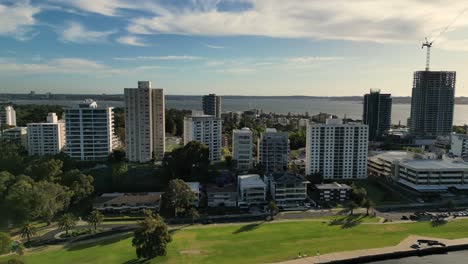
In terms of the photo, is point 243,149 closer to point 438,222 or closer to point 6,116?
point 438,222

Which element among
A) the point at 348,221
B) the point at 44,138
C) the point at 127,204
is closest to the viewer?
the point at 348,221

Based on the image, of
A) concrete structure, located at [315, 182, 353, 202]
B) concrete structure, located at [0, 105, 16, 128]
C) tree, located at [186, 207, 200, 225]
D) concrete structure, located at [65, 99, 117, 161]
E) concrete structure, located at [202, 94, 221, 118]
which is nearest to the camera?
tree, located at [186, 207, 200, 225]

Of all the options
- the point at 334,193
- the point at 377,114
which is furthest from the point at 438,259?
the point at 377,114

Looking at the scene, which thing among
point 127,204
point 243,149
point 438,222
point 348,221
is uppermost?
point 243,149

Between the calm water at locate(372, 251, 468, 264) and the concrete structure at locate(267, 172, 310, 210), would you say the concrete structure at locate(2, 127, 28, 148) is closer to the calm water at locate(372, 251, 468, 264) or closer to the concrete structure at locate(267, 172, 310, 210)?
the concrete structure at locate(267, 172, 310, 210)

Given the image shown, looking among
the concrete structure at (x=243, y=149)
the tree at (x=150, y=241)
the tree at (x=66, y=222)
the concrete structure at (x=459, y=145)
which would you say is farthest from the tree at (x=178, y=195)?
the concrete structure at (x=459, y=145)

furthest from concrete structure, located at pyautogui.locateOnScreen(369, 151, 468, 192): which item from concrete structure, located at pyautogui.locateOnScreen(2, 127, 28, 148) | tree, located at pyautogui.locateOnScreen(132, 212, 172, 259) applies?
concrete structure, located at pyautogui.locateOnScreen(2, 127, 28, 148)

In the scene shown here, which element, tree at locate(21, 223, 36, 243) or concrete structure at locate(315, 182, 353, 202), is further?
concrete structure at locate(315, 182, 353, 202)

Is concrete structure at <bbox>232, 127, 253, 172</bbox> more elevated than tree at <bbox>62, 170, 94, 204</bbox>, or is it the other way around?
concrete structure at <bbox>232, 127, 253, 172</bbox>
